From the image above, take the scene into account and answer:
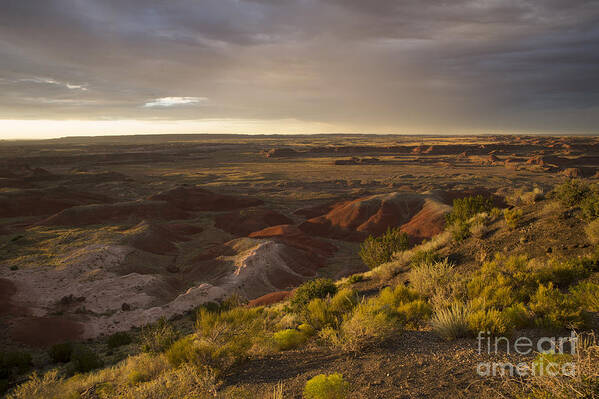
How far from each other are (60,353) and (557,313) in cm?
1942

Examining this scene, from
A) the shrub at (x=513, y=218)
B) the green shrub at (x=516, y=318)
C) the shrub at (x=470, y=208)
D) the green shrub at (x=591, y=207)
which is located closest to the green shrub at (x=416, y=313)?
the green shrub at (x=516, y=318)

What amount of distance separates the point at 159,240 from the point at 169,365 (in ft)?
105

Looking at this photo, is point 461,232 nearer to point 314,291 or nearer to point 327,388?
point 314,291

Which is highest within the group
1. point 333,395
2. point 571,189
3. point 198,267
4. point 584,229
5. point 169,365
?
point 571,189

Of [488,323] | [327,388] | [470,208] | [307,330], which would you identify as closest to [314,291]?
[307,330]

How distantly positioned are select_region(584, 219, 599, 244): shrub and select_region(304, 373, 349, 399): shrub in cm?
1108

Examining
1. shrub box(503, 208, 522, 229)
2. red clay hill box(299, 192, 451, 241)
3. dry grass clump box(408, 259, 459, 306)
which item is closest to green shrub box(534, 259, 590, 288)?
dry grass clump box(408, 259, 459, 306)

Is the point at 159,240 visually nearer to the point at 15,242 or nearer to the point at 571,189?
the point at 15,242

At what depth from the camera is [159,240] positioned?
118 ft

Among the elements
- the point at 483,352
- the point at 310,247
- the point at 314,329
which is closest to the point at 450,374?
the point at 483,352

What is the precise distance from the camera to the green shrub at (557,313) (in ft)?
19.0

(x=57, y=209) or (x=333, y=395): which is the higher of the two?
(x=333, y=395)

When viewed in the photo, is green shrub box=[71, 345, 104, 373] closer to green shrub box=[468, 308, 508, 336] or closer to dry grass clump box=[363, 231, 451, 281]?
dry grass clump box=[363, 231, 451, 281]

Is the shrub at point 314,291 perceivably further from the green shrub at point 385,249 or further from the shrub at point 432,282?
the green shrub at point 385,249
